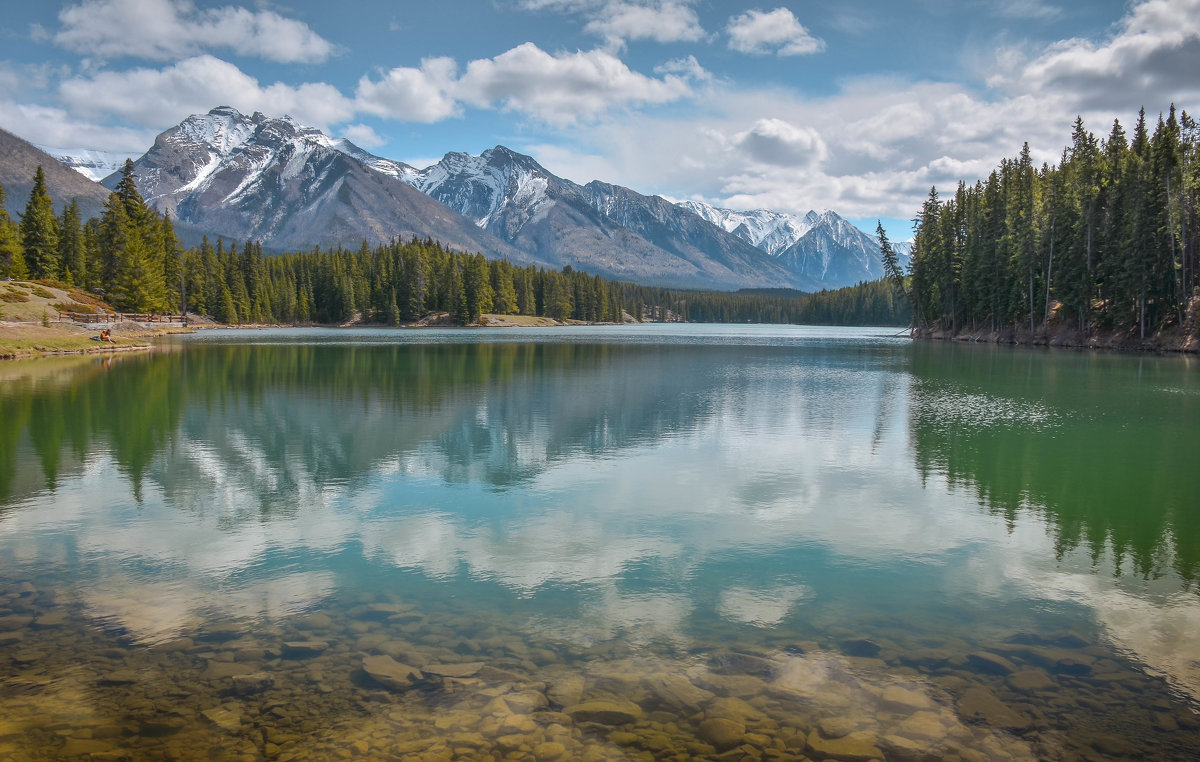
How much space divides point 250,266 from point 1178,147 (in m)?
167

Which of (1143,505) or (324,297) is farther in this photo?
(324,297)

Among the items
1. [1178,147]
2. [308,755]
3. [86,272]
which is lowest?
[308,755]

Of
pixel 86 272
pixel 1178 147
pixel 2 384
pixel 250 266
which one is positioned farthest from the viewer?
pixel 250 266

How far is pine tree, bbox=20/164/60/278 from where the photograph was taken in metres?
100

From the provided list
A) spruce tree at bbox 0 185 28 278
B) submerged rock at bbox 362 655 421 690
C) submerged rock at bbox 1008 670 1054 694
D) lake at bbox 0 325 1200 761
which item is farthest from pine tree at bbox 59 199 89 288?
submerged rock at bbox 1008 670 1054 694

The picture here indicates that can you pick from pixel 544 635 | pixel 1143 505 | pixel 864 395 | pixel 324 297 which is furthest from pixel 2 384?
pixel 324 297

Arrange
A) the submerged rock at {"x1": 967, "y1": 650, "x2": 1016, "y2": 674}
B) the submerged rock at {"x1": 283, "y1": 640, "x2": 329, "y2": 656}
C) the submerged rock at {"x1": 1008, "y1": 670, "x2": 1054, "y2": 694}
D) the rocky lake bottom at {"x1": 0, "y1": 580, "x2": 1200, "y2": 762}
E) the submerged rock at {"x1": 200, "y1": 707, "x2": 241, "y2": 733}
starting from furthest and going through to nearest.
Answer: the submerged rock at {"x1": 283, "y1": 640, "x2": 329, "y2": 656} → the submerged rock at {"x1": 967, "y1": 650, "x2": 1016, "y2": 674} → the submerged rock at {"x1": 1008, "y1": 670, "x2": 1054, "y2": 694} → the submerged rock at {"x1": 200, "y1": 707, "x2": 241, "y2": 733} → the rocky lake bottom at {"x1": 0, "y1": 580, "x2": 1200, "y2": 762}

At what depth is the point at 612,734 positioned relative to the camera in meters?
7.86

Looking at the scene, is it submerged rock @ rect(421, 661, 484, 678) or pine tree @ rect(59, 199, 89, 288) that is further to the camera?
pine tree @ rect(59, 199, 89, 288)

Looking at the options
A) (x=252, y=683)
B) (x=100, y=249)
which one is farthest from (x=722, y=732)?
(x=100, y=249)

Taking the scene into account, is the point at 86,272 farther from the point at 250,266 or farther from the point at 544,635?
the point at 544,635

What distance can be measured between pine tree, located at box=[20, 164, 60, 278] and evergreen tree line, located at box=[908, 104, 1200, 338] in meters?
135

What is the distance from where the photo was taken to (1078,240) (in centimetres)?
8456

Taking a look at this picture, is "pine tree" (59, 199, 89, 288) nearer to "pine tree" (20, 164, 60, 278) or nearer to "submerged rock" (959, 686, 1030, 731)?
"pine tree" (20, 164, 60, 278)
